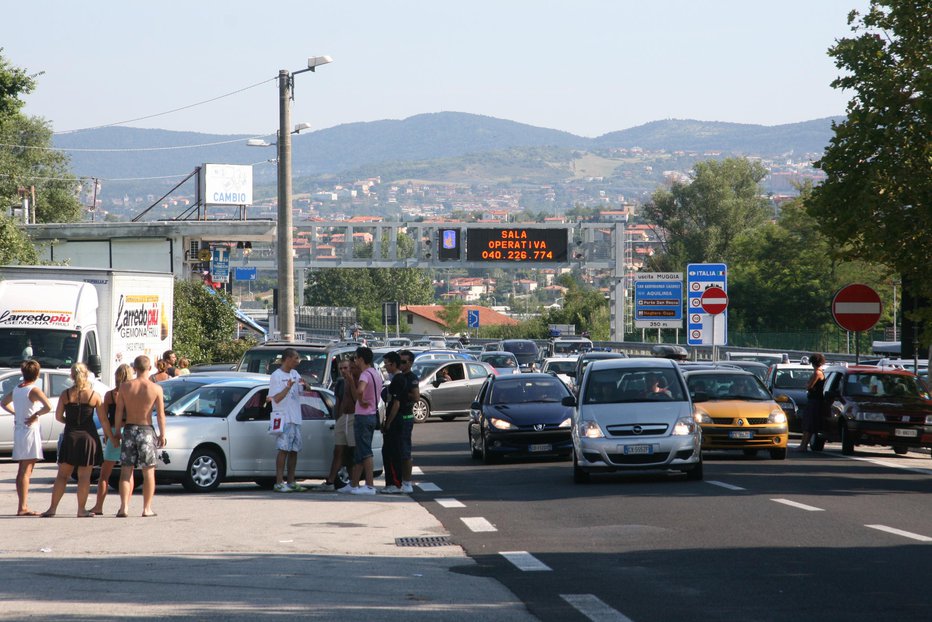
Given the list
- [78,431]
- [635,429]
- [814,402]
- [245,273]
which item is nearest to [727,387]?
[814,402]

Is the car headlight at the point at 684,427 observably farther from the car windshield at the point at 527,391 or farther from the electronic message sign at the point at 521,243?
the electronic message sign at the point at 521,243

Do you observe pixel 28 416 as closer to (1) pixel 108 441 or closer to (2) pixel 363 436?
(1) pixel 108 441

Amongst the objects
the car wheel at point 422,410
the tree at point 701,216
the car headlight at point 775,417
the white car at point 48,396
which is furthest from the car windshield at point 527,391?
the tree at point 701,216

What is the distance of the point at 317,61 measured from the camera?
35656 millimetres

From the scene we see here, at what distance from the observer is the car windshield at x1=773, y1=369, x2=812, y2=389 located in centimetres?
3228

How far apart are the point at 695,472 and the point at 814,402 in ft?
24.6

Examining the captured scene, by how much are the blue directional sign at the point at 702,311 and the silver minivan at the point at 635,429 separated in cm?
1643

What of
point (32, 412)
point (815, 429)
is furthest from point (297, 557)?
point (815, 429)

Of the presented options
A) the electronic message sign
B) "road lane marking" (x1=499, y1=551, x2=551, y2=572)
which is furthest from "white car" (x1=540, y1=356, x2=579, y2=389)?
"road lane marking" (x1=499, y1=551, x2=551, y2=572)

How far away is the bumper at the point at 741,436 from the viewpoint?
2412 cm

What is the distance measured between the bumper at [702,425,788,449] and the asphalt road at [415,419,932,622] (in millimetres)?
936

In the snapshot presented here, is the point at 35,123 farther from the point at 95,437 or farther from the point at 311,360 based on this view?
the point at 95,437

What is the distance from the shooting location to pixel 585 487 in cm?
1944

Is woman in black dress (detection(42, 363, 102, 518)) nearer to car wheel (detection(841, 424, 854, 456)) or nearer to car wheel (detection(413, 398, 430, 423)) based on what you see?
car wheel (detection(841, 424, 854, 456))
